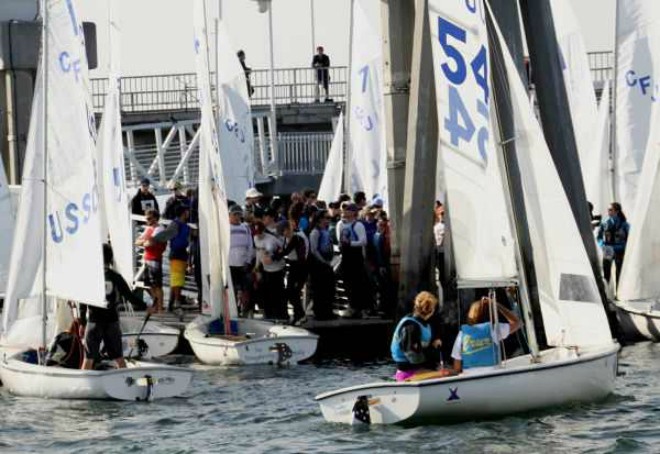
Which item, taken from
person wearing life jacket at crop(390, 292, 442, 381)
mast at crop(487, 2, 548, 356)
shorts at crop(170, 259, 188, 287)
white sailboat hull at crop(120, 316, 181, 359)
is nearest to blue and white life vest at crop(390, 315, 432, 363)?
person wearing life jacket at crop(390, 292, 442, 381)

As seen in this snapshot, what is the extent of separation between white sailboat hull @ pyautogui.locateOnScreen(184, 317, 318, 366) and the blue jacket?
550cm

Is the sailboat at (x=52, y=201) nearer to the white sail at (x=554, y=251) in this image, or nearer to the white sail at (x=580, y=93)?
the white sail at (x=554, y=251)

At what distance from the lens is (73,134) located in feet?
85.3

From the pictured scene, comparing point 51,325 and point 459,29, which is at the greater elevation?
point 459,29

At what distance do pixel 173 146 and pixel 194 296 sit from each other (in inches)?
552

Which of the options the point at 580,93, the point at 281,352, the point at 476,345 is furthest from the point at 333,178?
the point at 476,345

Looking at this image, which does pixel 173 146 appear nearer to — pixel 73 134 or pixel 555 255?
pixel 73 134

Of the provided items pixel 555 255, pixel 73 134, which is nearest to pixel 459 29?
pixel 555 255

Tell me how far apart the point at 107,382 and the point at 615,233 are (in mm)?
10176

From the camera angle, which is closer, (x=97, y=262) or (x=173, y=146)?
(x=97, y=262)

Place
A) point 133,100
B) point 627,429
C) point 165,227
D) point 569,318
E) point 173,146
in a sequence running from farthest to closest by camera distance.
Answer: point 133,100 → point 173,146 → point 165,227 → point 569,318 → point 627,429

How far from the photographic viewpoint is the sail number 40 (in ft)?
78.4

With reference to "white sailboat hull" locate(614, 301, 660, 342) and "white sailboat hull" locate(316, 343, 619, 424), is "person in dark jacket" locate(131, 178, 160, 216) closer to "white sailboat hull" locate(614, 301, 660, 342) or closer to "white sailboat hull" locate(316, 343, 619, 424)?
"white sailboat hull" locate(614, 301, 660, 342)

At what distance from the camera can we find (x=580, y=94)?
128 ft
